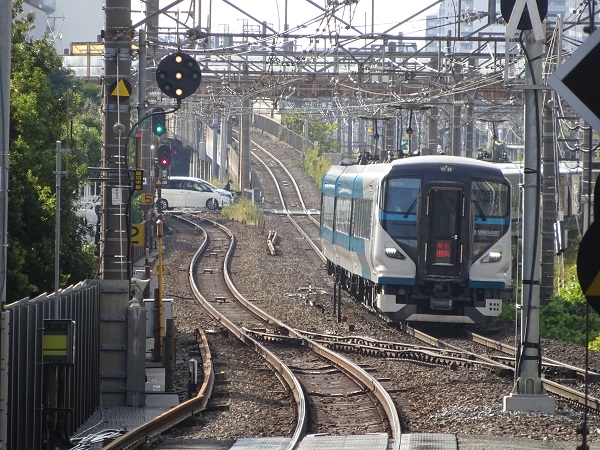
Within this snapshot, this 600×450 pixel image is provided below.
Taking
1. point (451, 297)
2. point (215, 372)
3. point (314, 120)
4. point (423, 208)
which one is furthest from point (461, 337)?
point (314, 120)

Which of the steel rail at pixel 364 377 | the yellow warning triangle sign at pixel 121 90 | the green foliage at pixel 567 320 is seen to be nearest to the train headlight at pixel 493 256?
the green foliage at pixel 567 320

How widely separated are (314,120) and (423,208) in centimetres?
5490

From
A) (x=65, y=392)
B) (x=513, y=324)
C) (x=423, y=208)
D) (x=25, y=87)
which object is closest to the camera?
(x=65, y=392)

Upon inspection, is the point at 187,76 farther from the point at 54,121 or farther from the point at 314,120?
the point at 314,120

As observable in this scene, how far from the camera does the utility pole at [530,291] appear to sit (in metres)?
11.3

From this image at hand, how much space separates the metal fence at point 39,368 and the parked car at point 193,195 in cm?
3884

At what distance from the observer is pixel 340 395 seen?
13320 millimetres

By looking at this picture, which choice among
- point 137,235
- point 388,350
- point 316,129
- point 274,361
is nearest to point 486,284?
point 388,350

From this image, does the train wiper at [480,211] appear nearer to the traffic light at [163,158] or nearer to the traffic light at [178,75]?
the traffic light at [178,75]

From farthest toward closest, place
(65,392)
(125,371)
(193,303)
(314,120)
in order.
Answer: (314,120) → (193,303) → (125,371) → (65,392)

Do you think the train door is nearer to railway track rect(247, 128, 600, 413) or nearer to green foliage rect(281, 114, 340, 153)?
railway track rect(247, 128, 600, 413)

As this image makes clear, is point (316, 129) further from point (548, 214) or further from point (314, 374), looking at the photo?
point (314, 374)

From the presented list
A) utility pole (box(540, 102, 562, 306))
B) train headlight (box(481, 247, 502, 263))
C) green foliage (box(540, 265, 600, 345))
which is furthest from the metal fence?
utility pole (box(540, 102, 562, 306))

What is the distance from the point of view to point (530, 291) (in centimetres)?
1143
